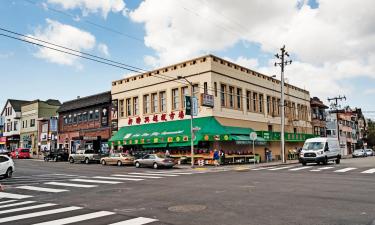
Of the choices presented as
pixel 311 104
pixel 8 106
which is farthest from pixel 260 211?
pixel 8 106

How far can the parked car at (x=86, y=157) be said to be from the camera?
37.2m

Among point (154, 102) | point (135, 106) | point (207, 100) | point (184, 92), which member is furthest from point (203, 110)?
point (135, 106)

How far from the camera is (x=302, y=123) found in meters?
51.2

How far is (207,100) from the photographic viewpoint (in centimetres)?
3141

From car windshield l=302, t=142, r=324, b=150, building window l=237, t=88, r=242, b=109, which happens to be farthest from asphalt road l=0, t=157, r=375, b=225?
building window l=237, t=88, r=242, b=109

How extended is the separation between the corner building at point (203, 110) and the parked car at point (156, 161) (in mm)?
3774

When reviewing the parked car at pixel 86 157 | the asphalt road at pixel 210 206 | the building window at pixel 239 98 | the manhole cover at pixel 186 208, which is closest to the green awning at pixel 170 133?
the parked car at pixel 86 157

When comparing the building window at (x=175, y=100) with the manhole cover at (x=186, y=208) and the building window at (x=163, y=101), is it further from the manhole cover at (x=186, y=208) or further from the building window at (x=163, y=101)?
the manhole cover at (x=186, y=208)

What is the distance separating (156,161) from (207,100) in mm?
7482

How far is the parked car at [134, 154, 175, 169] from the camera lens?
28203 millimetres

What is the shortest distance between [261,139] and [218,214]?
2826cm

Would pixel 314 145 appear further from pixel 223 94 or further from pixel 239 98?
pixel 239 98

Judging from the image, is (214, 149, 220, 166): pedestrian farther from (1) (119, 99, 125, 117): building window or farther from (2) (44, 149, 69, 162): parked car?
(2) (44, 149, 69, 162): parked car

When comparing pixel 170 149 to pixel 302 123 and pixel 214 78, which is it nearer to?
pixel 214 78
